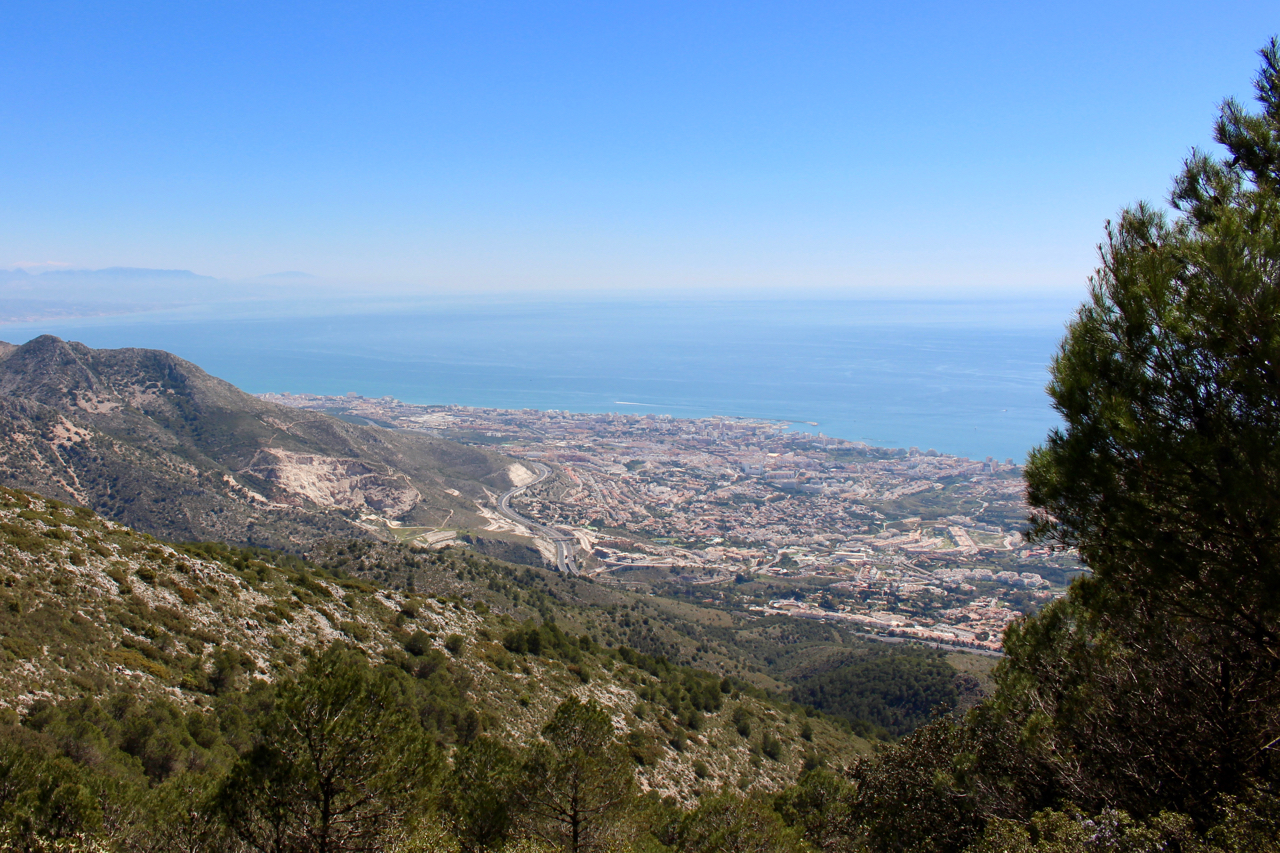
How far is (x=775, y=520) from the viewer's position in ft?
244

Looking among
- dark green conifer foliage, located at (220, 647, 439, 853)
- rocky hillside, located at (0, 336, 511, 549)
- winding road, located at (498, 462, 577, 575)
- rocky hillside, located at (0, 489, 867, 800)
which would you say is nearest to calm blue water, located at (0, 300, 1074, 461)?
winding road, located at (498, 462, 577, 575)

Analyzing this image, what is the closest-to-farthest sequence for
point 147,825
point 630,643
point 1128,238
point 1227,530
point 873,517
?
point 1227,530 < point 1128,238 < point 147,825 < point 630,643 < point 873,517

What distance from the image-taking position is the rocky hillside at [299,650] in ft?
37.1

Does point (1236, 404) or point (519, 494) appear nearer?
point (1236, 404)

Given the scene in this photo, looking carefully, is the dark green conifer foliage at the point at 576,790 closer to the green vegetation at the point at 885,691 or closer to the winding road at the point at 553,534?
the green vegetation at the point at 885,691

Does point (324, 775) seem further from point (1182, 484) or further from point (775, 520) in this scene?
point (775, 520)

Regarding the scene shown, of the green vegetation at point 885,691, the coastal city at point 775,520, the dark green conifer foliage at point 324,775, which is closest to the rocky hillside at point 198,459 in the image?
the coastal city at point 775,520

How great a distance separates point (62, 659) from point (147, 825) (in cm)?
664

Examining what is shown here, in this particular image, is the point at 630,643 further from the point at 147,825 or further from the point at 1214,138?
the point at 1214,138

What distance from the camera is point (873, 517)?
7450 cm

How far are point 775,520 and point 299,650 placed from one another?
6403 cm

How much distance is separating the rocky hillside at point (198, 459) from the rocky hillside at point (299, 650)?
71.5ft

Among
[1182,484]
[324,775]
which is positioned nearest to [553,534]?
[324,775]

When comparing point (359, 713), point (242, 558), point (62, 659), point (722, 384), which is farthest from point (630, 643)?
point (722, 384)
